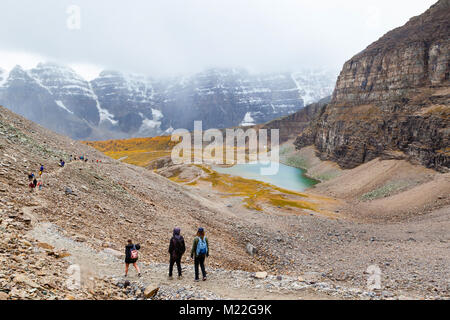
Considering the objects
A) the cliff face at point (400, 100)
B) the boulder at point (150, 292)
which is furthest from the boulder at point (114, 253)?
the cliff face at point (400, 100)

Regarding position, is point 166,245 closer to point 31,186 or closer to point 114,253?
point 114,253

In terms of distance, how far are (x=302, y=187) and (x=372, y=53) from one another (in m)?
70.8

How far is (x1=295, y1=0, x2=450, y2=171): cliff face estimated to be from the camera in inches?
3167

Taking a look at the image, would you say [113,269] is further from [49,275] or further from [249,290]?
[249,290]

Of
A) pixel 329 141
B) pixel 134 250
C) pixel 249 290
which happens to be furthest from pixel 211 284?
pixel 329 141

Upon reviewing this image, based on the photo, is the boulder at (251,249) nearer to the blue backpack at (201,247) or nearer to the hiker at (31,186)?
the blue backpack at (201,247)

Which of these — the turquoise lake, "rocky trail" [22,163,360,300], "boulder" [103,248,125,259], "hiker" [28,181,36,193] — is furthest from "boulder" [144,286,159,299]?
the turquoise lake

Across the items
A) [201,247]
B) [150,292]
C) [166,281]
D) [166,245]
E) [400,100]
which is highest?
[400,100]

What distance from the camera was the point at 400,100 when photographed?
97812 mm

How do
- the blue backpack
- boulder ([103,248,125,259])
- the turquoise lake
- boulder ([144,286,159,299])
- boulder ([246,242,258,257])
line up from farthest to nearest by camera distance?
the turquoise lake, boulder ([246,242,258,257]), boulder ([103,248,125,259]), the blue backpack, boulder ([144,286,159,299])

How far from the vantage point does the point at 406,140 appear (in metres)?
88.6

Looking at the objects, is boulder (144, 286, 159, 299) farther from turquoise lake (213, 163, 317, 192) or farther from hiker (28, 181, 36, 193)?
turquoise lake (213, 163, 317, 192)

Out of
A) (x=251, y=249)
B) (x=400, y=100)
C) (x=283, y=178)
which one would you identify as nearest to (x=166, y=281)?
(x=251, y=249)

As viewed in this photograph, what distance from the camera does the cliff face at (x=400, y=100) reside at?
264 feet
